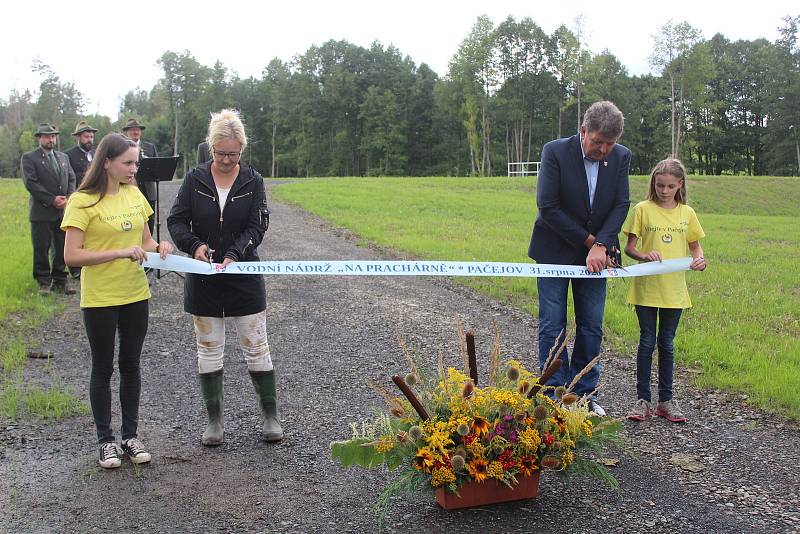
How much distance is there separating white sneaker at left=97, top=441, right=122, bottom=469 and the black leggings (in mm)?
73

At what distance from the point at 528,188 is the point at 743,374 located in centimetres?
3509

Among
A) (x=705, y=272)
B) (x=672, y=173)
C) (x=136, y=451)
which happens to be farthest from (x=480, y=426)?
(x=705, y=272)

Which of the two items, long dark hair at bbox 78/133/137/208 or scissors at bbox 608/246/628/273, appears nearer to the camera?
long dark hair at bbox 78/133/137/208

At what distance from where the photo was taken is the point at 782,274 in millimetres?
13078

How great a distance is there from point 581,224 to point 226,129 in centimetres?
258

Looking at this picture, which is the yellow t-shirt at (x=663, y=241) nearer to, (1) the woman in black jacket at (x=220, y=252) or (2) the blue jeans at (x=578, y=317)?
(2) the blue jeans at (x=578, y=317)

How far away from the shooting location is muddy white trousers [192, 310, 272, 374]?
520 cm

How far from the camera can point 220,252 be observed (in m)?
5.19

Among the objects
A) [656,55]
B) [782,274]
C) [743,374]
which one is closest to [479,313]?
[743,374]

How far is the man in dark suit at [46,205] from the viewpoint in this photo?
11.0m

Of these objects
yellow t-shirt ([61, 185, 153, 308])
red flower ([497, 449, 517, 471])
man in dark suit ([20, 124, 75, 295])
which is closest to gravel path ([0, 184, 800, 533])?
red flower ([497, 449, 517, 471])

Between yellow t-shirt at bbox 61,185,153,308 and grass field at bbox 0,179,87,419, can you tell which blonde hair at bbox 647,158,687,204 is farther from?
grass field at bbox 0,179,87,419

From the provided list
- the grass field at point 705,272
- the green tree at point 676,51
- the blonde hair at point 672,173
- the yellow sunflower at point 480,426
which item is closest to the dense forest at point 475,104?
the green tree at point 676,51

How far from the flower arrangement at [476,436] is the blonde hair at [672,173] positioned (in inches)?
89.1
